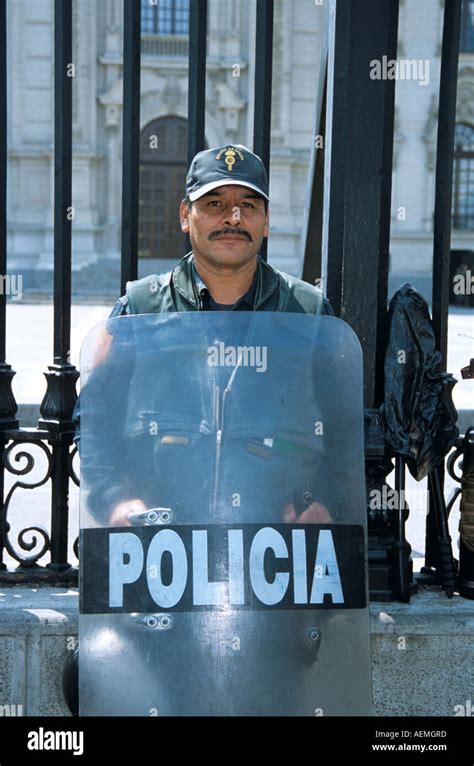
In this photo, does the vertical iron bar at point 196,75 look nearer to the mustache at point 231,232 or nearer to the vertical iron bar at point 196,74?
the vertical iron bar at point 196,74

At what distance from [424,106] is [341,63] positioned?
24885 millimetres

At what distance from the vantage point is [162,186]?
2805cm

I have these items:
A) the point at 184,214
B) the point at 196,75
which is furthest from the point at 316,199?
the point at 184,214

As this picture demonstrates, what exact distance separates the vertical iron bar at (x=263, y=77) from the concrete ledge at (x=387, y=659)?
1358mm

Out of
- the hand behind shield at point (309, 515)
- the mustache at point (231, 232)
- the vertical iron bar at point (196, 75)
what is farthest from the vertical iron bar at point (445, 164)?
the hand behind shield at point (309, 515)

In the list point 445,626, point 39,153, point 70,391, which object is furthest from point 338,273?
point 39,153

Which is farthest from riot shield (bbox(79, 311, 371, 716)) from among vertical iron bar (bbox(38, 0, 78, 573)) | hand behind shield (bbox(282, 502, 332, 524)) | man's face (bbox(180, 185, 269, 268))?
vertical iron bar (bbox(38, 0, 78, 573))

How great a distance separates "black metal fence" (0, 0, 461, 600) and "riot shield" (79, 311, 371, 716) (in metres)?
0.85

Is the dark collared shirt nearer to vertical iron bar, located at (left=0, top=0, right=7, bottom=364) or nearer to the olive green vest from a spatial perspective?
the olive green vest

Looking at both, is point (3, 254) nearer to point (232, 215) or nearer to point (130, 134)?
point (130, 134)

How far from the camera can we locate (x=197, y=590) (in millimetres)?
2316

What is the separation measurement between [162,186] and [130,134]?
2521cm

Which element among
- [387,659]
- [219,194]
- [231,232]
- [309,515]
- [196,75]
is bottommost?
[387,659]

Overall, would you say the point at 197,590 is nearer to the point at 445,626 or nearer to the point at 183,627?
the point at 183,627
